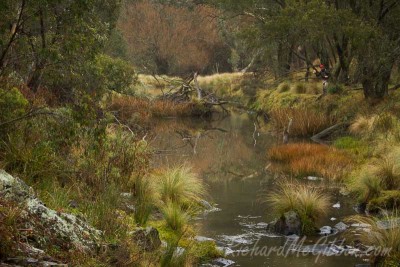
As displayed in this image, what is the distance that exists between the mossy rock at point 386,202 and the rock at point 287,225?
74.5 inches

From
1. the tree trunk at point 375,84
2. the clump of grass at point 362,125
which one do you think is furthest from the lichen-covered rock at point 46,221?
the tree trunk at point 375,84

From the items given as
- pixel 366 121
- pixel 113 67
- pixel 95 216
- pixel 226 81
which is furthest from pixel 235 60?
pixel 95 216

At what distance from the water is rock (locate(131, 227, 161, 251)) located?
1.21 meters

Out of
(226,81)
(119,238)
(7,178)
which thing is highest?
(7,178)

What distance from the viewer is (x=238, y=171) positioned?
1548 centimetres

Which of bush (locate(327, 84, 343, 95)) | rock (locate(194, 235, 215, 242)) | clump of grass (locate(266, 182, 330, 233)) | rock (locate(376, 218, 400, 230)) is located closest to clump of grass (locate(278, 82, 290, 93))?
bush (locate(327, 84, 343, 95))

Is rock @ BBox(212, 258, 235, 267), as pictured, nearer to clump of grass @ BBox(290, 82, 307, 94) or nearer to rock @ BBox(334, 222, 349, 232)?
rock @ BBox(334, 222, 349, 232)

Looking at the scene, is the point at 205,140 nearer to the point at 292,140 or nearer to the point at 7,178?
the point at 292,140

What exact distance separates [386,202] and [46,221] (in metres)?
6.73

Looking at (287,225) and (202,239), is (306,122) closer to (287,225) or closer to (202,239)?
(287,225)

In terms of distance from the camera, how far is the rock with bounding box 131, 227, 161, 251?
6.97 m

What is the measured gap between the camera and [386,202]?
34.3 feet

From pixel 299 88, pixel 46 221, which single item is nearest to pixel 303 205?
pixel 46 221

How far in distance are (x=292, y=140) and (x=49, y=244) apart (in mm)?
15589
